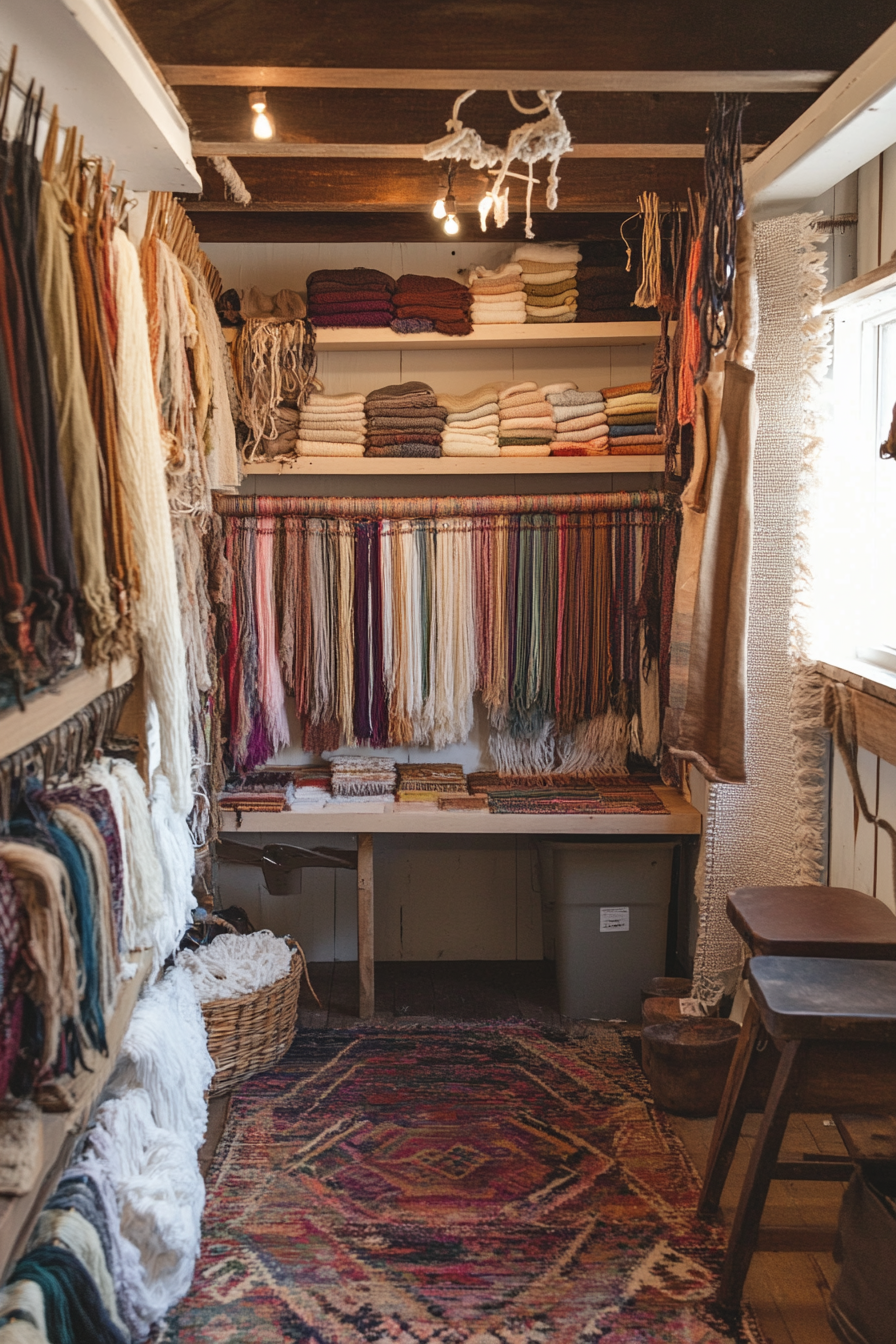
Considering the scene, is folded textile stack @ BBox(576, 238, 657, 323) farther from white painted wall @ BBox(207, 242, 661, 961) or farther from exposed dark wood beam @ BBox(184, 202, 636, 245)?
white painted wall @ BBox(207, 242, 661, 961)

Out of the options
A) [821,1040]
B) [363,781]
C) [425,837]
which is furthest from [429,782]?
[821,1040]

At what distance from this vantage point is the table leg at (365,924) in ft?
11.5

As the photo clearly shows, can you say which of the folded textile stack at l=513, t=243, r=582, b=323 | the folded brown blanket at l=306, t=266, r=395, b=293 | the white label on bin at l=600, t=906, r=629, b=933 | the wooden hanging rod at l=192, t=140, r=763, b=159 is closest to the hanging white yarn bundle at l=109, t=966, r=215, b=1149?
the white label on bin at l=600, t=906, r=629, b=933

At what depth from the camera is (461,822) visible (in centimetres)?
346

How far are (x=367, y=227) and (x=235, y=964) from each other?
2405 millimetres

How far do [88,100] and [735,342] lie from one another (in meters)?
1.56

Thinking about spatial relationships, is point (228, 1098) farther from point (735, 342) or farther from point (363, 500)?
point (735, 342)

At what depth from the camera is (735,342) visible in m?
2.69

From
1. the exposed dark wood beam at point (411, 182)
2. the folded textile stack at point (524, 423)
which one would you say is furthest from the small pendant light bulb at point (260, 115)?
the folded textile stack at point (524, 423)

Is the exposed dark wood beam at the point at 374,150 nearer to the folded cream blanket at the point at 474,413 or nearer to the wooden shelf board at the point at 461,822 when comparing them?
the folded cream blanket at the point at 474,413

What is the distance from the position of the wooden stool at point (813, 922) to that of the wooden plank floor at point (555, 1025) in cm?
56

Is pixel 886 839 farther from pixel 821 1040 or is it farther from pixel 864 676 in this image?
pixel 821 1040

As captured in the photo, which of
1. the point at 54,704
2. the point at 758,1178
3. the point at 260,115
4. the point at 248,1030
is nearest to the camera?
the point at 54,704

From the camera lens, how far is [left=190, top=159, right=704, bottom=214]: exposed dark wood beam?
308 cm
